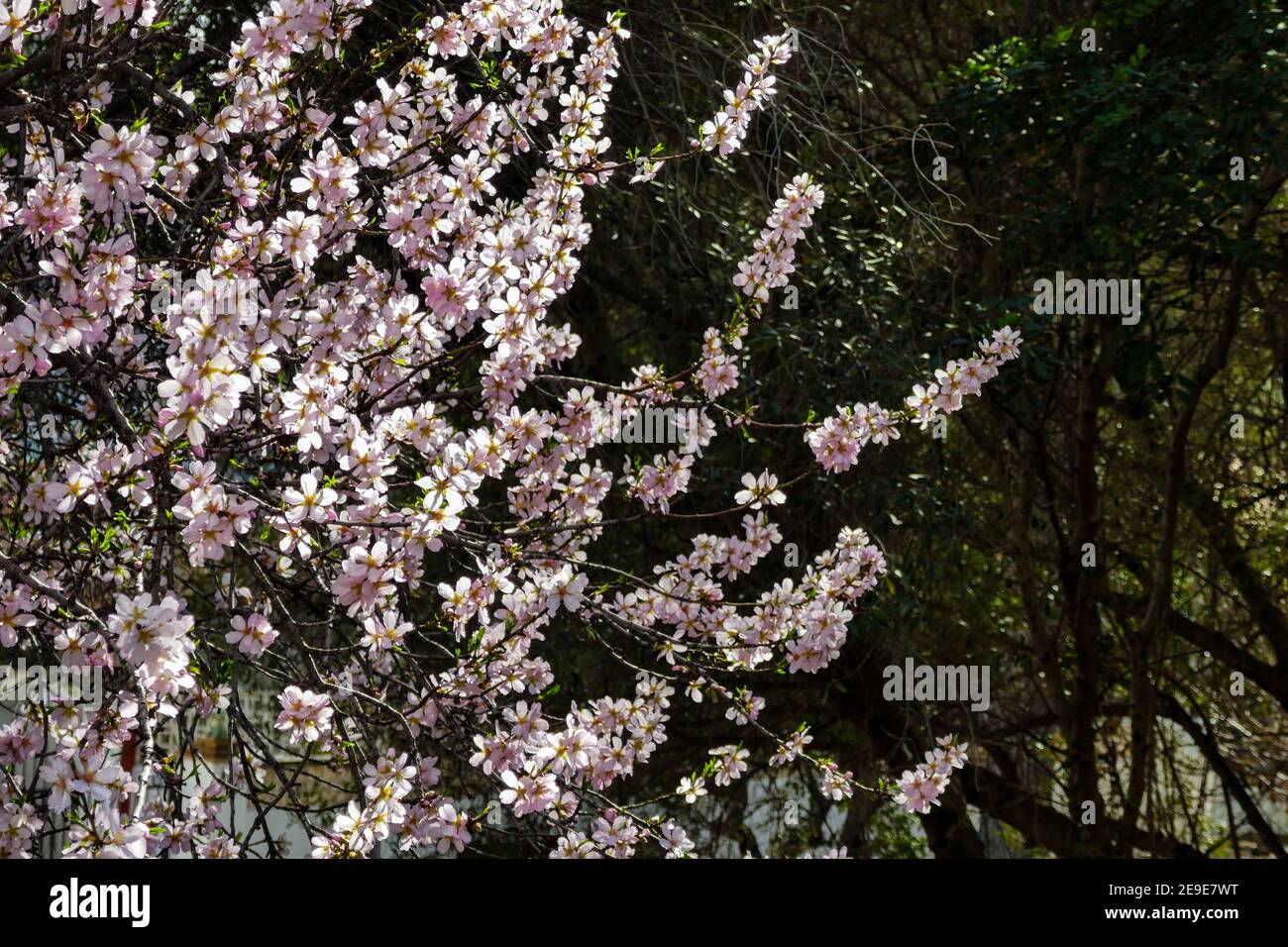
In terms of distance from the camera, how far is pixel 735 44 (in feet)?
13.3

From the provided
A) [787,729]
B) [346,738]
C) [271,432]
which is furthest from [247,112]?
[787,729]

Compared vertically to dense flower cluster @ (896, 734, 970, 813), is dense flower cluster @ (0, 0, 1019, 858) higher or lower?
higher

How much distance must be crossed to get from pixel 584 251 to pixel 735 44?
821 mm

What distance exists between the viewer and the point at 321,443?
6.19ft

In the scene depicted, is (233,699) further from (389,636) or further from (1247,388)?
(1247,388)

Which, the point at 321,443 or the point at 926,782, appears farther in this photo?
the point at 926,782

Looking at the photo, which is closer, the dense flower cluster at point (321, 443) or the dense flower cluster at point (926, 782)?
the dense flower cluster at point (321, 443)

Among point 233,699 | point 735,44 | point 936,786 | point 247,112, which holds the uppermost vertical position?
point 735,44

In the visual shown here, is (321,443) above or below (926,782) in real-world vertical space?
above

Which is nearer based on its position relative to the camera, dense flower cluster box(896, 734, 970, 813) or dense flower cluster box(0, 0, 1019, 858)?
dense flower cluster box(0, 0, 1019, 858)

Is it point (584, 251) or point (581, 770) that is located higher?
point (584, 251)

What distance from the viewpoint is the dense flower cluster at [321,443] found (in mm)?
1730

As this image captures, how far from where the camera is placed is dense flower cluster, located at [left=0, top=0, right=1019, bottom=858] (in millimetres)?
1730

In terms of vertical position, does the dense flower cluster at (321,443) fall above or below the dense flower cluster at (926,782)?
above
